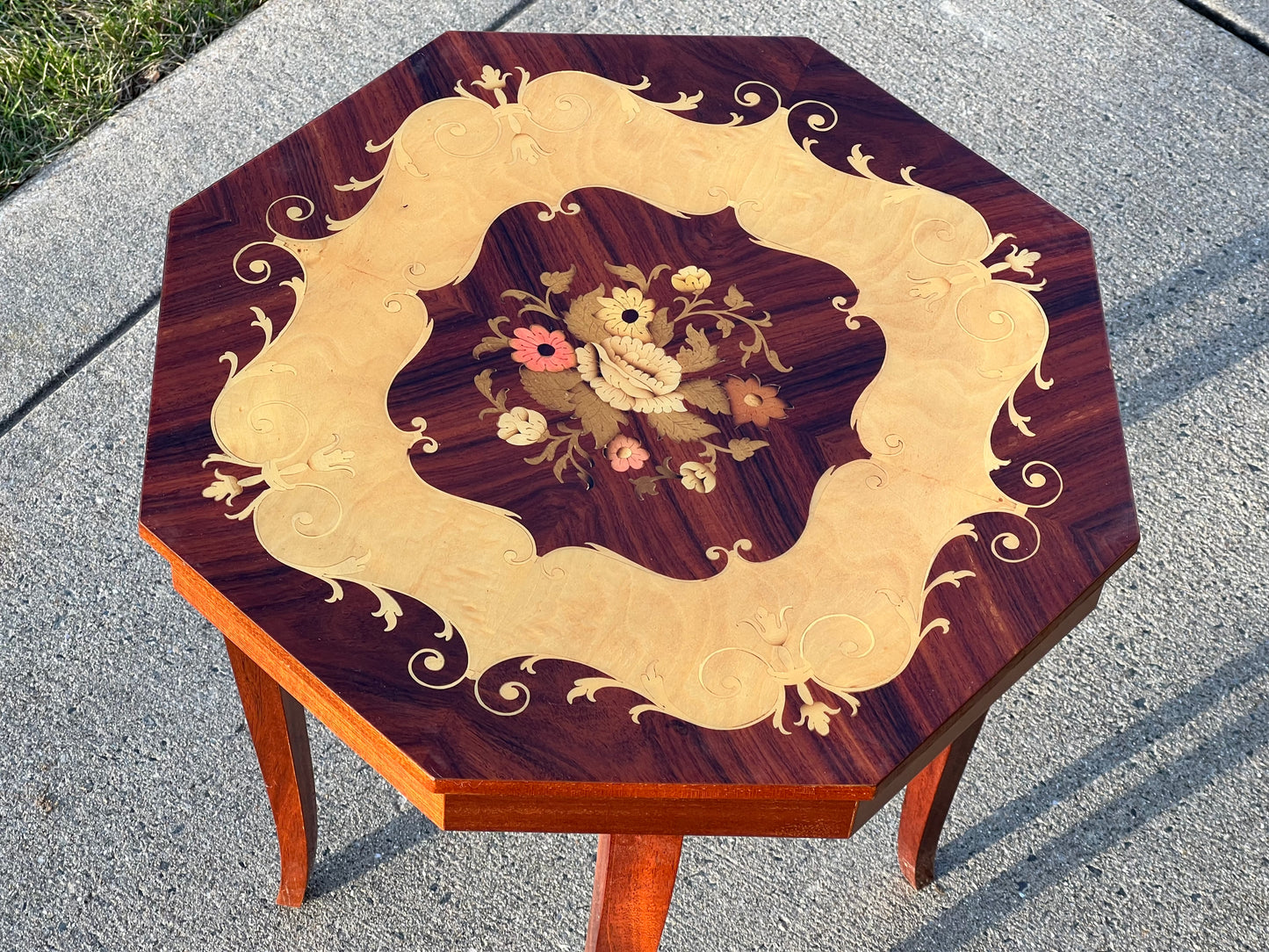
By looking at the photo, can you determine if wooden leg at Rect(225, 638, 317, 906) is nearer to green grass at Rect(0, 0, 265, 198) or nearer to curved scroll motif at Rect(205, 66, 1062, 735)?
curved scroll motif at Rect(205, 66, 1062, 735)

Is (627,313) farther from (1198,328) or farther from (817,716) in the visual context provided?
(1198,328)

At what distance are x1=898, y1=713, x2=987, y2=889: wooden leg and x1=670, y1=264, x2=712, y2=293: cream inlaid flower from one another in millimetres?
537

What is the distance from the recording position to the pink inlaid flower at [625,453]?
116 cm

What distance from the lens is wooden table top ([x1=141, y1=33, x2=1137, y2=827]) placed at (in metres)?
1.03

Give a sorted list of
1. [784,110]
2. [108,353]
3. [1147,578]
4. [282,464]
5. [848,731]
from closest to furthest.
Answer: [848,731] < [282,464] < [784,110] < [1147,578] < [108,353]

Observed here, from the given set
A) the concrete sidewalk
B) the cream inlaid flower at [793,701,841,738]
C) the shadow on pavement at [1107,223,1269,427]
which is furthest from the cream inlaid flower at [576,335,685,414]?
the shadow on pavement at [1107,223,1269,427]

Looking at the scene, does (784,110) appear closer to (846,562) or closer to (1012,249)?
(1012,249)

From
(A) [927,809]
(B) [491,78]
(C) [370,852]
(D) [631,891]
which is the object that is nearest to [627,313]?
(B) [491,78]

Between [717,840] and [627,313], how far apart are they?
0.78 m

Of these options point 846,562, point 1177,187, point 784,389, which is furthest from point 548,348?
point 1177,187

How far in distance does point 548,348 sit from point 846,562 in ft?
1.15

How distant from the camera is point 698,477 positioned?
1.16 m

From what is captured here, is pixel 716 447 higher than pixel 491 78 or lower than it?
lower

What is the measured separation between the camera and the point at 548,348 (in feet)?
4.04
